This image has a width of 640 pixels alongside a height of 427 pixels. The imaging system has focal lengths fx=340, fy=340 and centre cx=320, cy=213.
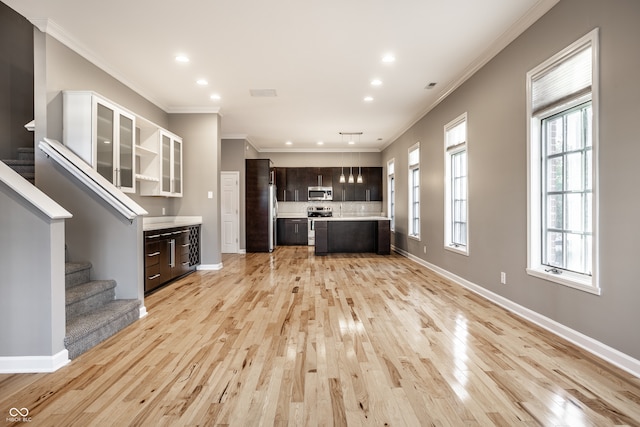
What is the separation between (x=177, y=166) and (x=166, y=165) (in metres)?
0.39

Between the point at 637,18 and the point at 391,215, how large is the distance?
7.53 metres

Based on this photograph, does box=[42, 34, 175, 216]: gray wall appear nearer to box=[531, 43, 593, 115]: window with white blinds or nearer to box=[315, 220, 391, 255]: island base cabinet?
box=[315, 220, 391, 255]: island base cabinet

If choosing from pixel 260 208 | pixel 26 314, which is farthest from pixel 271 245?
pixel 26 314

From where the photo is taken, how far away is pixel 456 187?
16.9 feet

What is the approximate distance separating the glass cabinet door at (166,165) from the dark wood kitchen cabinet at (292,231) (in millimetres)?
4760

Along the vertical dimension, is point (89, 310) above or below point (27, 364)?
above

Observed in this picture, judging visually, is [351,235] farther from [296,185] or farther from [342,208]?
[296,185]

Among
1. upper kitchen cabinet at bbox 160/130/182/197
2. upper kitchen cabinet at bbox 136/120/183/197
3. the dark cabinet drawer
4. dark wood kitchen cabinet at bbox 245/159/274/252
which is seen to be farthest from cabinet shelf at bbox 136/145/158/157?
dark wood kitchen cabinet at bbox 245/159/274/252

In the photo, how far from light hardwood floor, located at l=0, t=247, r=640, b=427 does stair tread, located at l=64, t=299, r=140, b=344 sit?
0.16 m

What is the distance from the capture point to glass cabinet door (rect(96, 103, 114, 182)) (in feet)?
12.5

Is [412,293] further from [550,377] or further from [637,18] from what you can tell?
[637,18]

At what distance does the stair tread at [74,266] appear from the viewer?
123 inches

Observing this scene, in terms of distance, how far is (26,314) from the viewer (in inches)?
90.6

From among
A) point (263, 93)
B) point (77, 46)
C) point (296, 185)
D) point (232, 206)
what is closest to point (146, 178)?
point (77, 46)
